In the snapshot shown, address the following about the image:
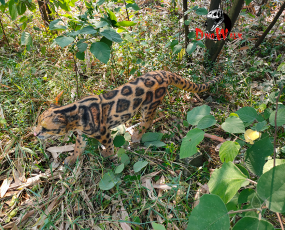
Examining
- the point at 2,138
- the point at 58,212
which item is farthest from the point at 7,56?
the point at 58,212

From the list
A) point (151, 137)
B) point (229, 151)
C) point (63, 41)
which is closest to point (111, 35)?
point (63, 41)

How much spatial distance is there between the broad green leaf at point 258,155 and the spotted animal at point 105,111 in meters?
2.12

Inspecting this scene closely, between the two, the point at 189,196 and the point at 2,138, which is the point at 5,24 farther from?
the point at 189,196

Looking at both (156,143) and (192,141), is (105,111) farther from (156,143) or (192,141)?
(192,141)

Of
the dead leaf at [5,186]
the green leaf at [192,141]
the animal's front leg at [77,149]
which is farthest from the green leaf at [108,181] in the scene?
the dead leaf at [5,186]

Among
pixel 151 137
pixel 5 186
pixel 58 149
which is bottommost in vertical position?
pixel 5 186

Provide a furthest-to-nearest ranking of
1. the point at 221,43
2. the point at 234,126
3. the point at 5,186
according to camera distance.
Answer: the point at 221,43 < the point at 5,186 < the point at 234,126

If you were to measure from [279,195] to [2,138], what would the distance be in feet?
13.8

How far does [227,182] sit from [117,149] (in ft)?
8.64

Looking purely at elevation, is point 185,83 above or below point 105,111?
above

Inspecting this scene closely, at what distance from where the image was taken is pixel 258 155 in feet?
5.10

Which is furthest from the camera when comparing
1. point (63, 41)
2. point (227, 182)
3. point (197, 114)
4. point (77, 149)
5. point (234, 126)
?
point (77, 149)

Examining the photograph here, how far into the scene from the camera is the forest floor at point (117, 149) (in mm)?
2830

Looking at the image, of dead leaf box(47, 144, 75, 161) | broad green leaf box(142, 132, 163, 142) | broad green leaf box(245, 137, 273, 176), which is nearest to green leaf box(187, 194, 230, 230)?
broad green leaf box(245, 137, 273, 176)
